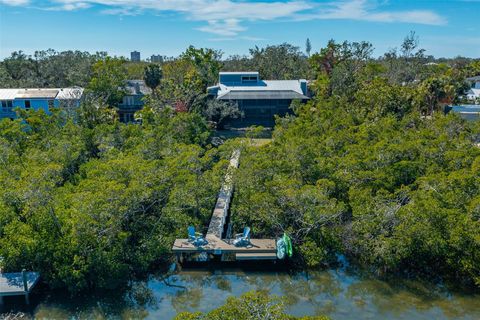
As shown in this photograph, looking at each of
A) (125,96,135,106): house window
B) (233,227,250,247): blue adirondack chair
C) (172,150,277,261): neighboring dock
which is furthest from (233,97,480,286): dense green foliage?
(125,96,135,106): house window

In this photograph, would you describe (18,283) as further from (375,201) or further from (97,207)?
(375,201)

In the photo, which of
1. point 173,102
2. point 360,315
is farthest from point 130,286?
point 173,102

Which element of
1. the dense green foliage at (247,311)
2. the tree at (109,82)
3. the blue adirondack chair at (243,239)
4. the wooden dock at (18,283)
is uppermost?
the tree at (109,82)

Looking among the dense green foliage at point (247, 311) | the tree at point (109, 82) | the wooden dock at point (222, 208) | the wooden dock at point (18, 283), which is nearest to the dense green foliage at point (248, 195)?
the wooden dock at point (18, 283)

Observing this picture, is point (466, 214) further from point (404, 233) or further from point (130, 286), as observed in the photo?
point (130, 286)

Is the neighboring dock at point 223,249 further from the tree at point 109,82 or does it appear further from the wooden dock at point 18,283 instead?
the tree at point 109,82

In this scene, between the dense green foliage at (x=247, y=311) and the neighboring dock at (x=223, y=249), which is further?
the neighboring dock at (x=223, y=249)

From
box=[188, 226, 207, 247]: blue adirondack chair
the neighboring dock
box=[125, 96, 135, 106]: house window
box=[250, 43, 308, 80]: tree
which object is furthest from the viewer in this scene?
box=[250, 43, 308, 80]: tree

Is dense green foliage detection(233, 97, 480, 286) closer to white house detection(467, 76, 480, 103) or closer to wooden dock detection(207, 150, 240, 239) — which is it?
wooden dock detection(207, 150, 240, 239)
